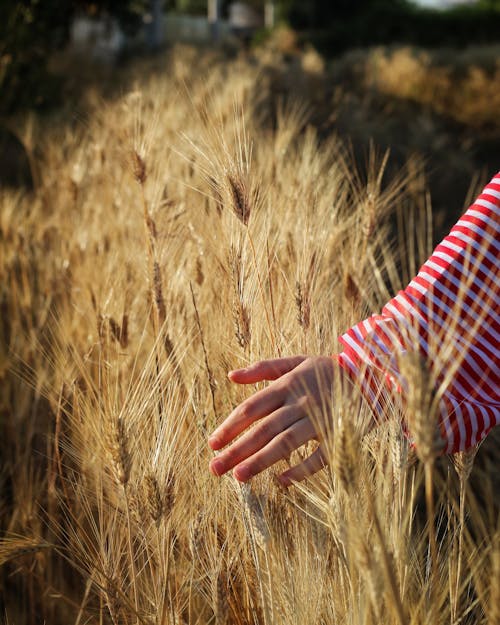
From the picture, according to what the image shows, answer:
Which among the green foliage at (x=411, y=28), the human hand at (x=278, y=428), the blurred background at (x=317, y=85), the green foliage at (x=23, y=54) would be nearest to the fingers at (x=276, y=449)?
the human hand at (x=278, y=428)

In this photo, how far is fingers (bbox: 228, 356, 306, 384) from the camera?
80cm

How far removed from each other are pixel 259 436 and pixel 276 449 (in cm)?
3

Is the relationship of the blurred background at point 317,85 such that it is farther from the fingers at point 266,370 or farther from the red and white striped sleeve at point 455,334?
the fingers at point 266,370

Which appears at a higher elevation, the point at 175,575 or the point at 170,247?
the point at 170,247

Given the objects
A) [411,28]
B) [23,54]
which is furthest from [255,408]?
[411,28]

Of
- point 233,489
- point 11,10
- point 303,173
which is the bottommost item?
point 233,489

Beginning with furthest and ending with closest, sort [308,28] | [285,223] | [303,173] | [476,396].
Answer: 1. [308,28]
2. [303,173]
3. [285,223]
4. [476,396]

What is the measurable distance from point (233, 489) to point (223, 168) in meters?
0.46

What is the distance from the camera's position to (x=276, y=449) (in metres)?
0.74

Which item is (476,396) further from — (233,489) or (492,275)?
(233,489)

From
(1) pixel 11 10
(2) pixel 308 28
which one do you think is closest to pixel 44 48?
(1) pixel 11 10

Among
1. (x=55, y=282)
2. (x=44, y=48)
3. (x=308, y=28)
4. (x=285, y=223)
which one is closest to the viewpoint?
(x=285, y=223)

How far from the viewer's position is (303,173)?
152 cm

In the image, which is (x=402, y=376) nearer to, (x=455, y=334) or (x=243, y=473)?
(x=455, y=334)
